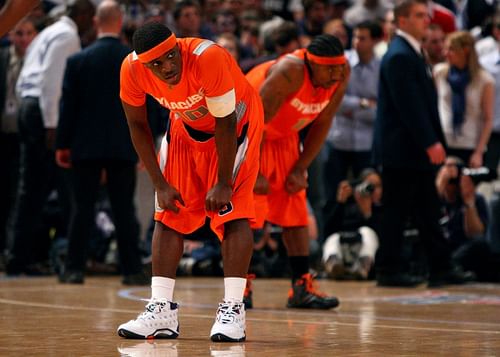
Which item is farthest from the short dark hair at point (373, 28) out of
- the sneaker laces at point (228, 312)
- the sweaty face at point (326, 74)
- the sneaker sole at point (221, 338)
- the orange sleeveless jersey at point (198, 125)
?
the sneaker sole at point (221, 338)

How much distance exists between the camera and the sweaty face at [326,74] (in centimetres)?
814

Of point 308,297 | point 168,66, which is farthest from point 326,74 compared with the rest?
Answer: point 168,66

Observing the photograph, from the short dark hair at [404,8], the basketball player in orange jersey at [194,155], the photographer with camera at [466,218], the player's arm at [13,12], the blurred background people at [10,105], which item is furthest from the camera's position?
the blurred background people at [10,105]

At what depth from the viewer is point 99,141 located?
10.5 metres

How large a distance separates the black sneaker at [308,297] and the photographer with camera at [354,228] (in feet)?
10.3

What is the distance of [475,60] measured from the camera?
1194 centimetres

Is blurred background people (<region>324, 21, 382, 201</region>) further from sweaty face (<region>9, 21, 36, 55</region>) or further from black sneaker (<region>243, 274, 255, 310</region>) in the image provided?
black sneaker (<region>243, 274, 255, 310</region>)

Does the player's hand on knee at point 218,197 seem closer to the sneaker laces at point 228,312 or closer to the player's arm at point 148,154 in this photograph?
the player's arm at point 148,154

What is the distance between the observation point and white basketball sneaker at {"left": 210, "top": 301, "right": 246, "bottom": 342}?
6.11 m

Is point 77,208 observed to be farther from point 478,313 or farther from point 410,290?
point 478,313

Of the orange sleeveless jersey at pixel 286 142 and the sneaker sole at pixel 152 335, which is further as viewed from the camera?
the orange sleeveless jersey at pixel 286 142

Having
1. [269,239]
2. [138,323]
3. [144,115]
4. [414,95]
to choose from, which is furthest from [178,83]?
[269,239]

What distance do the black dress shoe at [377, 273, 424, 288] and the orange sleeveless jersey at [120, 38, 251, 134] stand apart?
4.55 meters

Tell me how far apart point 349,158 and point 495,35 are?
219 cm
